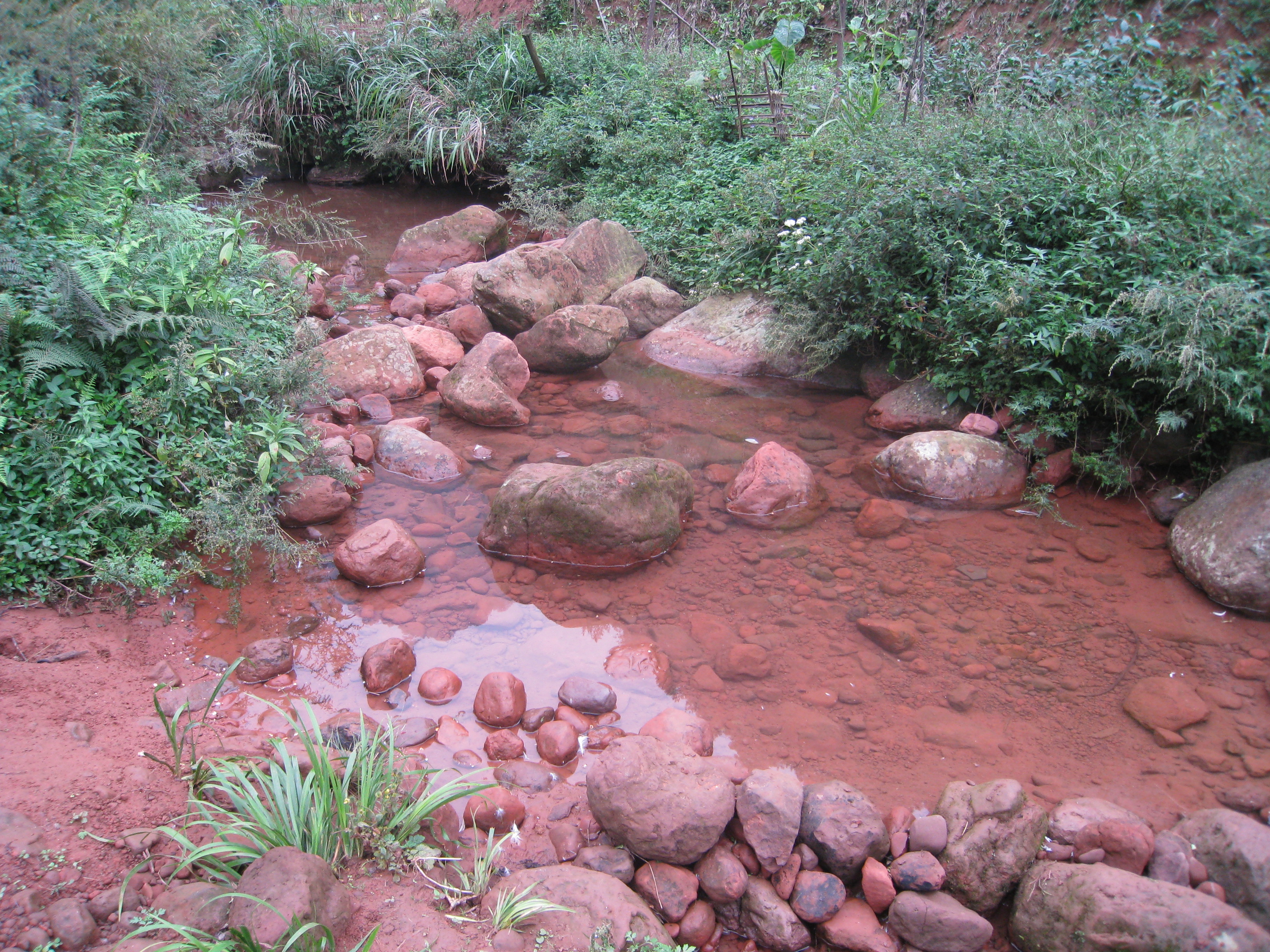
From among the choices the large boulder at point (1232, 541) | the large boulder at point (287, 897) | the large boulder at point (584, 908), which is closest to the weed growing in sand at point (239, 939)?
the large boulder at point (287, 897)

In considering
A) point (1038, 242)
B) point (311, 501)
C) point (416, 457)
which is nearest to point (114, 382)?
point (311, 501)

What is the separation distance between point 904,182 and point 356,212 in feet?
27.8

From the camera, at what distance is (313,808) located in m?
2.42

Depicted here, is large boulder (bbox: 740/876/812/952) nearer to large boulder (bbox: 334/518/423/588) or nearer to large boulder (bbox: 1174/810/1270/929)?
large boulder (bbox: 1174/810/1270/929)

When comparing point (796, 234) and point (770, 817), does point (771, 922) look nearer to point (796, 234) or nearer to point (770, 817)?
point (770, 817)

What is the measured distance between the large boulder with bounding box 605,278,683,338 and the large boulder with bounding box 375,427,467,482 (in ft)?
9.39

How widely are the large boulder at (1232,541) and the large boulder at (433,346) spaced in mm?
5277

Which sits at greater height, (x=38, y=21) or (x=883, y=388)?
(x=38, y=21)

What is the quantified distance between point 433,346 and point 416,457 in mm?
1786

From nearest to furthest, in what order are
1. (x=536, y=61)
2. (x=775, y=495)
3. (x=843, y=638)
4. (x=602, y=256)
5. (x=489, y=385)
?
(x=843, y=638) → (x=775, y=495) → (x=489, y=385) → (x=602, y=256) → (x=536, y=61)

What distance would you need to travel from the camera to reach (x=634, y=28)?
13.4 m

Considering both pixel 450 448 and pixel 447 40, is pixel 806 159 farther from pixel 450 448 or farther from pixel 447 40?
pixel 447 40

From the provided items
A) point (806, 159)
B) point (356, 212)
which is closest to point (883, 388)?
point (806, 159)

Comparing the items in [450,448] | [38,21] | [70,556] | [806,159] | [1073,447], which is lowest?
[450,448]
